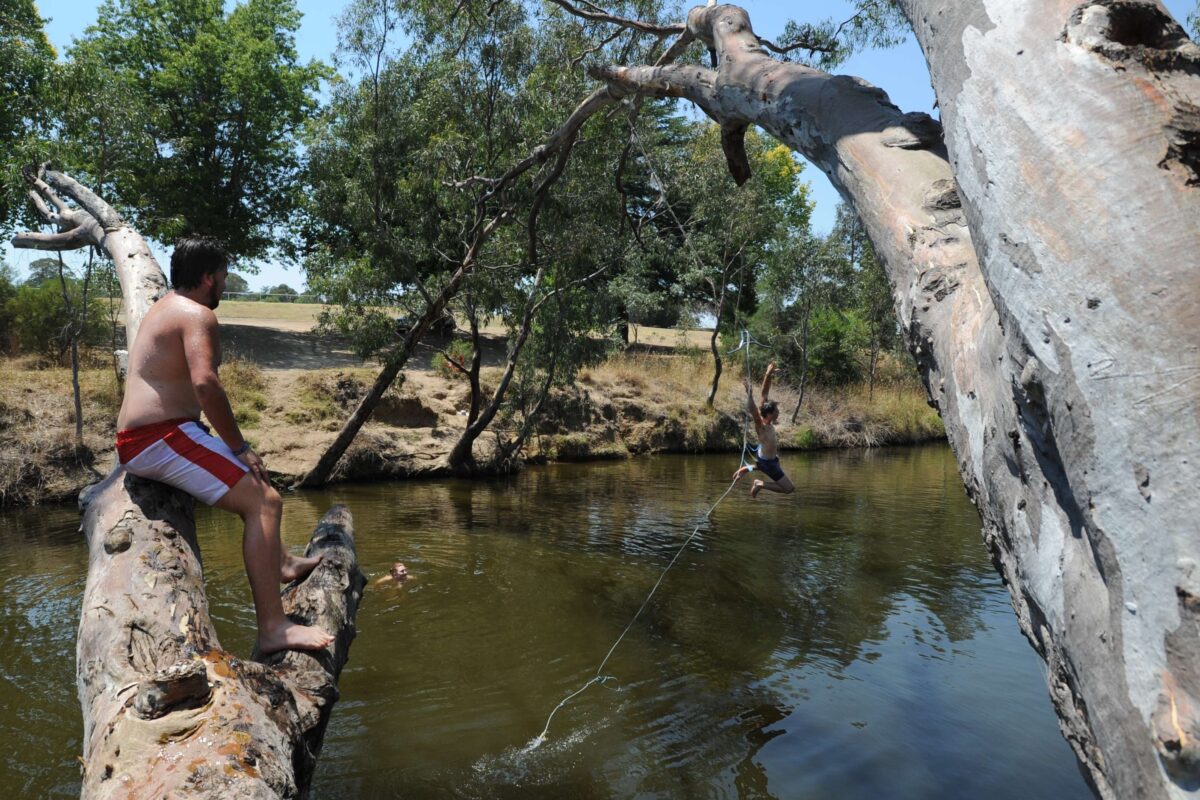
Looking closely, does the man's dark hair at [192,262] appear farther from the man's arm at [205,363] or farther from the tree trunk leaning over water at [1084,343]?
the tree trunk leaning over water at [1084,343]

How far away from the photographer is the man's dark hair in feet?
11.1

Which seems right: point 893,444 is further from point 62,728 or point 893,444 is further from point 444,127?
point 62,728

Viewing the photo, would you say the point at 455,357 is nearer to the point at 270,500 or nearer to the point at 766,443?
the point at 766,443

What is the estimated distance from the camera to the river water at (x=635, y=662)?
5.31m

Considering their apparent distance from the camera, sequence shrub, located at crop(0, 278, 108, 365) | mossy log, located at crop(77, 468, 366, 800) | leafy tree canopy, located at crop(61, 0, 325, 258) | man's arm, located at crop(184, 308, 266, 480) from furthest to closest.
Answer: leafy tree canopy, located at crop(61, 0, 325, 258)
shrub, located at crop(0, 278, 108, 365)
man's arm, located at crop(184, 308, 266, 480)
mossy log, located at crop(77, 468, 366, 800)

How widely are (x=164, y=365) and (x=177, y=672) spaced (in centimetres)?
142

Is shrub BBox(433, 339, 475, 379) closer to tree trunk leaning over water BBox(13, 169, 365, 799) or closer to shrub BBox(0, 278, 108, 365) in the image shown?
shrub BBox(0, 278, 108, 365)

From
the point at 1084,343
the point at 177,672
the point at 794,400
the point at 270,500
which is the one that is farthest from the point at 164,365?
the point at 794,400

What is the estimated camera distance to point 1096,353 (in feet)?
4.09

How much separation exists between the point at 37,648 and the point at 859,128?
7.41 meters

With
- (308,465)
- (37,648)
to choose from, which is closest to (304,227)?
(308,465)

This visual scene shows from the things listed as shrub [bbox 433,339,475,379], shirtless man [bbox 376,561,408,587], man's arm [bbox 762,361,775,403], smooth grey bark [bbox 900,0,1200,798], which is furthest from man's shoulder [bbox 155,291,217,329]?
shrub [bbox 433,339,475,379]

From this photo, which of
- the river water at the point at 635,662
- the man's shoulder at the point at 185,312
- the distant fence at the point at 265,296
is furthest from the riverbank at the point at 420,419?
the distant fence at the point at 265,296

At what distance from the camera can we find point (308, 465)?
1508 centimetres
